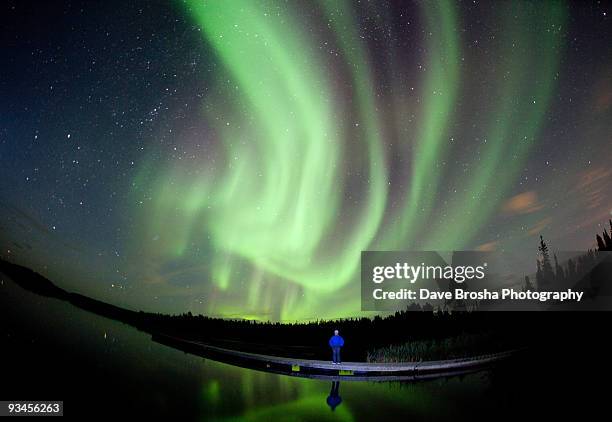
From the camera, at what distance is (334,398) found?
11.5m

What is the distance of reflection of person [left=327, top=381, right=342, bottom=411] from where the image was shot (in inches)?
Result: 425

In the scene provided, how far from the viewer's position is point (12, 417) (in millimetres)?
10773

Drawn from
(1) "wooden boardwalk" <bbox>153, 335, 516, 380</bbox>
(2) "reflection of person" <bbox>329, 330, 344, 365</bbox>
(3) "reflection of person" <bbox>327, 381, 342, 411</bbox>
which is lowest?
(3) "reflection of person" <bbox>327, 381, 342, 411</bbox>

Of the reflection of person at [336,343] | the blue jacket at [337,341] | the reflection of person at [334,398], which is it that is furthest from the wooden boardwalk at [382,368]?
the reflection of person at [334,398]

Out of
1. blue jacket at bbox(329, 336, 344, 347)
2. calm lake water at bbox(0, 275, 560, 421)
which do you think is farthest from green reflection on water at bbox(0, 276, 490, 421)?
blue jacket at bbox(329, 336, 344, 347)

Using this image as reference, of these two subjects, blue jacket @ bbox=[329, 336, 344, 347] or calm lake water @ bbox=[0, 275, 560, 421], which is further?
blue jacket @ bbox=[329, 336, 344, 347]

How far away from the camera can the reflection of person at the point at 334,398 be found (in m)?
10.8

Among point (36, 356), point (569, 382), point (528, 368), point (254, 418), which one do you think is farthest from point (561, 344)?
point (36, 356)

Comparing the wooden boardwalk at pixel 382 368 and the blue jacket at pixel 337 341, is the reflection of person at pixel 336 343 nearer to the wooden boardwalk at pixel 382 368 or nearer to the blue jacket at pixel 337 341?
the blue jacket at pixel 337 341

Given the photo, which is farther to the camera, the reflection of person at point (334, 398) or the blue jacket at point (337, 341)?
the blue jacket at point (337, 341)

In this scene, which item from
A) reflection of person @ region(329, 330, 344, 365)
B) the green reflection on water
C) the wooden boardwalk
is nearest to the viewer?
the green reflection on water

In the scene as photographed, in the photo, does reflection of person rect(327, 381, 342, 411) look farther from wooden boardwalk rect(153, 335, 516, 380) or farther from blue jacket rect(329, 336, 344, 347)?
blue jacket rect(329, 336, 344, 347)

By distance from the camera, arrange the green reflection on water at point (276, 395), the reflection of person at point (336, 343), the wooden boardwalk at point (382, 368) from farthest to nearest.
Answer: the reflection of person at point (336, 343)
the wooden boardwalk at point (382, 368)
the green reflection on water at point (276, 395)

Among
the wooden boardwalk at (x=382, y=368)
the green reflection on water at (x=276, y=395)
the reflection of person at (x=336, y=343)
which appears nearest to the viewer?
the green reflection on water at (x=276, y=395)
